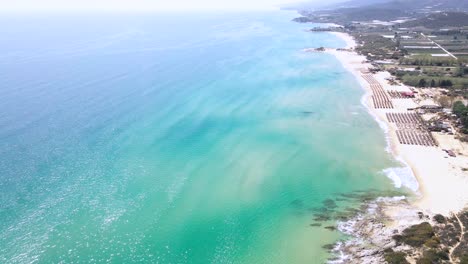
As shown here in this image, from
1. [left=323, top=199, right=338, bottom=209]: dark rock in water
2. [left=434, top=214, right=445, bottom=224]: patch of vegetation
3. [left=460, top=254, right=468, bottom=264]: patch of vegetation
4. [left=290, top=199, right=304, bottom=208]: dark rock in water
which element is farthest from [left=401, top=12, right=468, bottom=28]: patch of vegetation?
[left=460, top=254, right=468, bottom=264]: patch of vegetation

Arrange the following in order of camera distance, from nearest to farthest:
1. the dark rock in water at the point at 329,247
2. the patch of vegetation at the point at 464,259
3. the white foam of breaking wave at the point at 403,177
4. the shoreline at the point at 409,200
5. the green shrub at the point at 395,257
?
the patch of vegetation at the point at 464,259
the green shrub at the point at 395,257
the shoreline at the point at 409,200
the dark rock in water at the point at 329,247
the white foam of breaking wave at the point at 403,177

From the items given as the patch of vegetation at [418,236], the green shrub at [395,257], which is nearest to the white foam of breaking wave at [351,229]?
the green shrub at [395,257]

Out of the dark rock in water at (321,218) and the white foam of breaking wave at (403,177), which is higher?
the white foam of breaking wave at (403,177)

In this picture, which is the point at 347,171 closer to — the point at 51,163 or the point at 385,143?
the point at 385,143

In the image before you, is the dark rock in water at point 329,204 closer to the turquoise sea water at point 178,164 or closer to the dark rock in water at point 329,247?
the turquoise sea water at point 178,164

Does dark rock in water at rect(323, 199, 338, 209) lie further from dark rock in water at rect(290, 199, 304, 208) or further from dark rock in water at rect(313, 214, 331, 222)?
dark rock in water at rect(290, 199, 304, 208)

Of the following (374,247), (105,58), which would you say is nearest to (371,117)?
(374,247)

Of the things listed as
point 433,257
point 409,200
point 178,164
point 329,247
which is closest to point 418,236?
point 433,257
